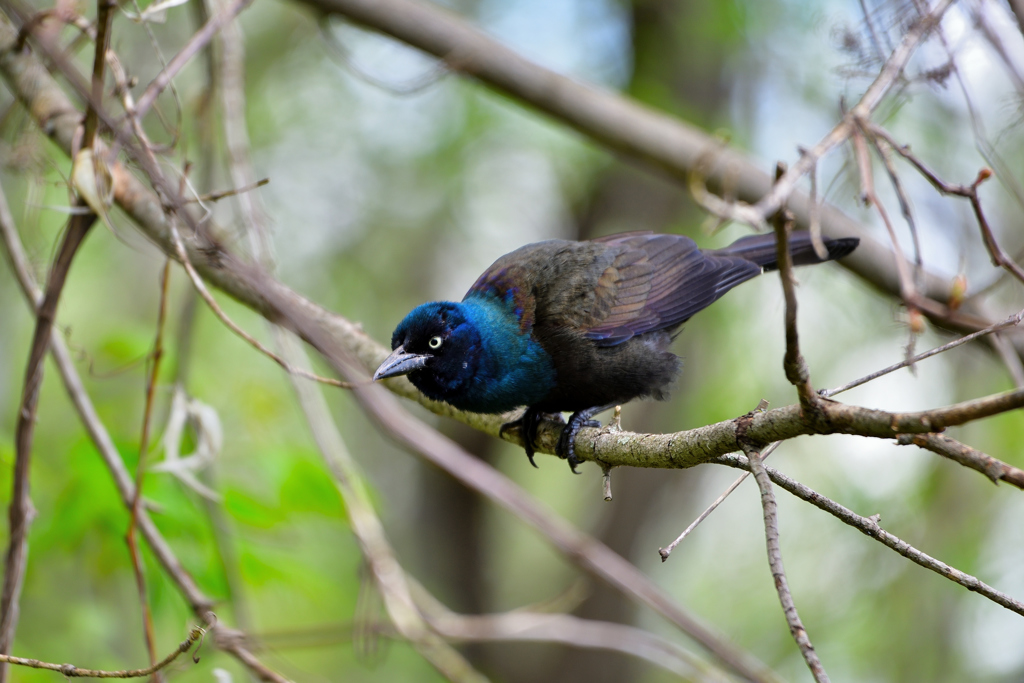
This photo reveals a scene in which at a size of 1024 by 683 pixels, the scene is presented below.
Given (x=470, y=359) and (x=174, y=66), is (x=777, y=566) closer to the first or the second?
(x=470, y=359)

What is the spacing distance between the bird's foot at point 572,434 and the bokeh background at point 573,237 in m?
1.77

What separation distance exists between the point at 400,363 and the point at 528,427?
64 centimetres

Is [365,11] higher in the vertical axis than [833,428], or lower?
higher

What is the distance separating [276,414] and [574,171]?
12.5ft

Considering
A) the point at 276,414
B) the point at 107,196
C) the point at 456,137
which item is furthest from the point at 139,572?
the point at 456,137

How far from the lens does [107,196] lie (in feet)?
8.52

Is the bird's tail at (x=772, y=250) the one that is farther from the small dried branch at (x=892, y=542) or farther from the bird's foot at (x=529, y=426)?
the small dried branch at (x=892, y=542)

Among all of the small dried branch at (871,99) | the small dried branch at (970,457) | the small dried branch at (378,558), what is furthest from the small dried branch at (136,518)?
the small dried branch at (970,457)

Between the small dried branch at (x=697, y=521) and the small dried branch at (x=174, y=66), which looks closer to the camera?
the small dried branch at (x=697, y=521)

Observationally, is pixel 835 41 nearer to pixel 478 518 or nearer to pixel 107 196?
pixel 107 196

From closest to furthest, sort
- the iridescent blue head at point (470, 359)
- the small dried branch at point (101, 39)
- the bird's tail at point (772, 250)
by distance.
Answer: the small dried branch at point (101, 39)
the iridescent blue head at point (470, 359)
the bird's tail at point (772, 250)

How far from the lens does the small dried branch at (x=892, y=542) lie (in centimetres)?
144

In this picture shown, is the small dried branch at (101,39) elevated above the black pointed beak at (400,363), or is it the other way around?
the small dried branch at (101,39)

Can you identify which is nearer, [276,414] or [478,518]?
[276,414]
